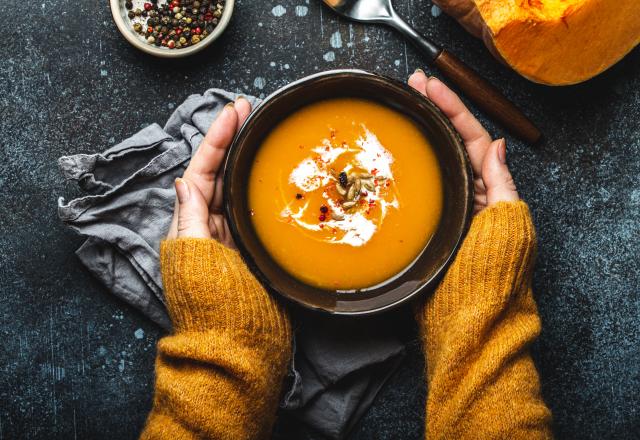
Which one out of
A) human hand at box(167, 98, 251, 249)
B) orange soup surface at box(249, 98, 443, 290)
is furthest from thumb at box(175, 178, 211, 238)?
orange soup surface at box(249, 98, 443, 290)

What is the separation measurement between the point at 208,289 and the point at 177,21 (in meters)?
0.64

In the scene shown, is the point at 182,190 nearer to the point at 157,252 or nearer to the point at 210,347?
the point at 157,252

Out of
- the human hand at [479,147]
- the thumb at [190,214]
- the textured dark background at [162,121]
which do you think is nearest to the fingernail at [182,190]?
the thumb at [190,214]

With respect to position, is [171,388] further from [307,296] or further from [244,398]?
[307,296]

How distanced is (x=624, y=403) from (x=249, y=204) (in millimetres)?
993

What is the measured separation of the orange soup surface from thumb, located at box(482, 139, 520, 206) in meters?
0.12

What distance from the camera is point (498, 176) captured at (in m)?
1.20

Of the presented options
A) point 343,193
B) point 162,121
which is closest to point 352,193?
point 343,193

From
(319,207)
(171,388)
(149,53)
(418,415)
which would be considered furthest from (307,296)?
(149,53)

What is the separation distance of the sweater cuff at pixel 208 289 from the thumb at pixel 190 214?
0.09 feet

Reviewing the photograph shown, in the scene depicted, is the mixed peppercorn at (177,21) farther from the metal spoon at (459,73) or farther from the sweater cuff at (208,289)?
the sweater cuff at (208,289)

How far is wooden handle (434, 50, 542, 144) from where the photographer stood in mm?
1312

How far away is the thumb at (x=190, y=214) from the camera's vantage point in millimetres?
1185

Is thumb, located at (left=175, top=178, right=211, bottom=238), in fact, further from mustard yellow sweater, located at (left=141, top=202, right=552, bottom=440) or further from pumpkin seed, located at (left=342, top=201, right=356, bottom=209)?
pumpkin seed, located at (left=342, top=201, right=356, bottom=209)
